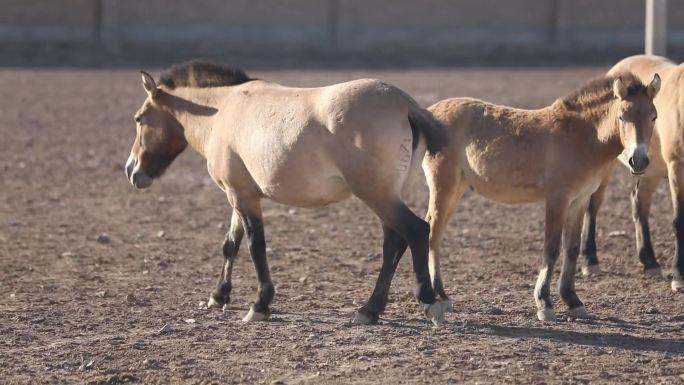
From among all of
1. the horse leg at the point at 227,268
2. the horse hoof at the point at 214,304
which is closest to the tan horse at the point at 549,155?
the horse leg at the point at 227,268

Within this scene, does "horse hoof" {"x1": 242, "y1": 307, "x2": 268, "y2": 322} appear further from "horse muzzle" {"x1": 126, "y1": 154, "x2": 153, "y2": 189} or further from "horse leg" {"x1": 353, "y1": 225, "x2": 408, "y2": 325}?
"horse muzzle" {"x1": 126, "y1": 154, "x2": 153, "y2": 189}

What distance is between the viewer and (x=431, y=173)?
848cm

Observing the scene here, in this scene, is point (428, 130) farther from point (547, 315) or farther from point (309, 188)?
point (547, 315)

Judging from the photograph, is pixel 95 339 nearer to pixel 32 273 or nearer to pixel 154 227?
pixel 32 273

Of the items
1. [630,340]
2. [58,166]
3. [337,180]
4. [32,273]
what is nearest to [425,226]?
[337,180]

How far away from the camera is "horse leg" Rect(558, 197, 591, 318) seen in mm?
8180

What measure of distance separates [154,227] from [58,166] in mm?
3600

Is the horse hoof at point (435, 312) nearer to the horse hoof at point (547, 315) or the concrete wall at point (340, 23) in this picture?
the horse hoof at point (547, 315)

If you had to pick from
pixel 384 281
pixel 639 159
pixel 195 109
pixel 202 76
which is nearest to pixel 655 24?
pixel 639 159

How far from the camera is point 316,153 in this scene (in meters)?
7.74

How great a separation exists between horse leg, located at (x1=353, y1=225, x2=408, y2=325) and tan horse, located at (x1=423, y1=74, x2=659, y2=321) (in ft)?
1.97

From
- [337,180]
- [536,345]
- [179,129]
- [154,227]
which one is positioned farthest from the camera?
[154,227]

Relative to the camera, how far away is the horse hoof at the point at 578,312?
8.11 meters

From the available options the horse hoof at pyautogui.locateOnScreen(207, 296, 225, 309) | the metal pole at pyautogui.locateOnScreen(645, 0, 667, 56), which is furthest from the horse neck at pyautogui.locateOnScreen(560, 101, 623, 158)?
the metal pole at pyautogui.locateOnScreen(645, 0, 667, 56)
